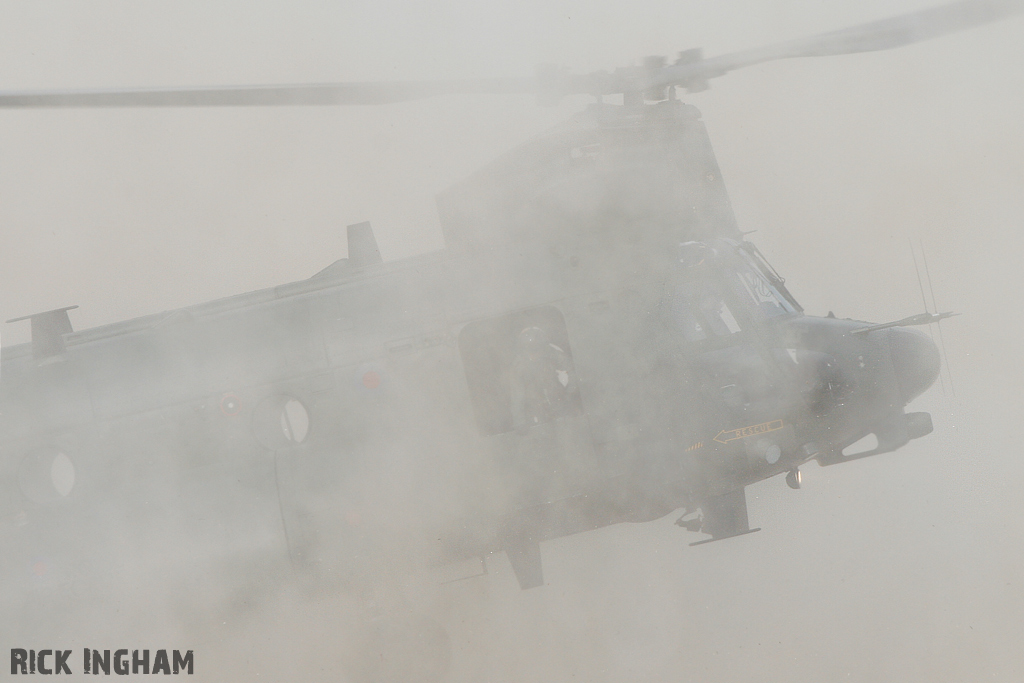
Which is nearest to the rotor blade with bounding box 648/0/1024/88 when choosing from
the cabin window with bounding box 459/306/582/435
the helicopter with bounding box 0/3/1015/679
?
the helicopter with bounding box 0/3/1015/679

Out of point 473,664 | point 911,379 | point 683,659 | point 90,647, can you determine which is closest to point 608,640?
point 683,659

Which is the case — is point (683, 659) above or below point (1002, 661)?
above

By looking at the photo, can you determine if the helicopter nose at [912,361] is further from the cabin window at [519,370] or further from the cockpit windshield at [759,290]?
the cabin window at [519,370]

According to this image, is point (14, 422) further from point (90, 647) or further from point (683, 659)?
point (683, 659)

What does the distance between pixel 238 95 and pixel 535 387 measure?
157 centimetres

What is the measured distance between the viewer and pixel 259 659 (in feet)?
13.4

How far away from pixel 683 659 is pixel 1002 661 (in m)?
1.78

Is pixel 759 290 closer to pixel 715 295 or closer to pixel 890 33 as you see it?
pixel 715 295

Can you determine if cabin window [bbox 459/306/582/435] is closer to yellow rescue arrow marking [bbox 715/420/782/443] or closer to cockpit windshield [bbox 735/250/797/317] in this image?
yellow rescue arrow marking [bbox 715/420/782/443]

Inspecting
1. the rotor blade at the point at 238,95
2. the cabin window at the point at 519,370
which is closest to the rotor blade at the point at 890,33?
the rotor blade at the point at 238,95

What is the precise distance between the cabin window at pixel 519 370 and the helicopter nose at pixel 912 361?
1.37m

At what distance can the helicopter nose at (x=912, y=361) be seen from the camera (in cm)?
329

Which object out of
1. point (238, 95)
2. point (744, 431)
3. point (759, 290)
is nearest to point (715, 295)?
point (759, 290)

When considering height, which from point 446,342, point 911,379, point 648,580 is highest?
point 446,342
